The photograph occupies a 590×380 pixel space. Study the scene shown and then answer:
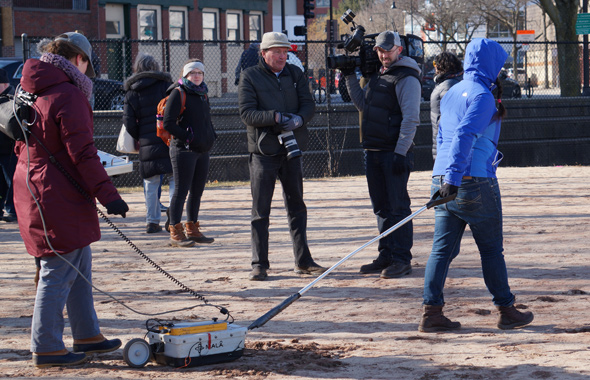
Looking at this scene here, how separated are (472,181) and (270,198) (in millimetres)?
2466

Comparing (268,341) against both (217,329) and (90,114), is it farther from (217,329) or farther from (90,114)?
(90,114)

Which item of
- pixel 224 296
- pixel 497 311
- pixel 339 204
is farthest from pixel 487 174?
pixel 339 204

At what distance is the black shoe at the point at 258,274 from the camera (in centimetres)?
738

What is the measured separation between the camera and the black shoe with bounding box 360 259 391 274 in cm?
760

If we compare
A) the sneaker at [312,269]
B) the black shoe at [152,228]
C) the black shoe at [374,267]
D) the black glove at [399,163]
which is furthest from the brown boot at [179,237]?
the black glove at [399,163]

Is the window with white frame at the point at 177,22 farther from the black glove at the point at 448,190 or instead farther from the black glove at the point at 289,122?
the black glove at the point at 448,190

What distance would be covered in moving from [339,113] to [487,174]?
11350mm

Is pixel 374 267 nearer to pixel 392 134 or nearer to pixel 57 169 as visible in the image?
pixel 392 134

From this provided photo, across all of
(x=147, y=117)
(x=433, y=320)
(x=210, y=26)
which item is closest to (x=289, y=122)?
(x=433, y=320)

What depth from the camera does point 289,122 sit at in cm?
716

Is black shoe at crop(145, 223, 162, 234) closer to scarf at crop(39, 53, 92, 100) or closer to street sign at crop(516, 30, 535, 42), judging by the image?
scarf at crop(39, 53, 92, 100)

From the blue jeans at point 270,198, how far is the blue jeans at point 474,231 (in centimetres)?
202

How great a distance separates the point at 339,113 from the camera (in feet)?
54.9

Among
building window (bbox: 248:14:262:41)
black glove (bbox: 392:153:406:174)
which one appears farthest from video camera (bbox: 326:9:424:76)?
building window (bbox: 248:14:262:41)
